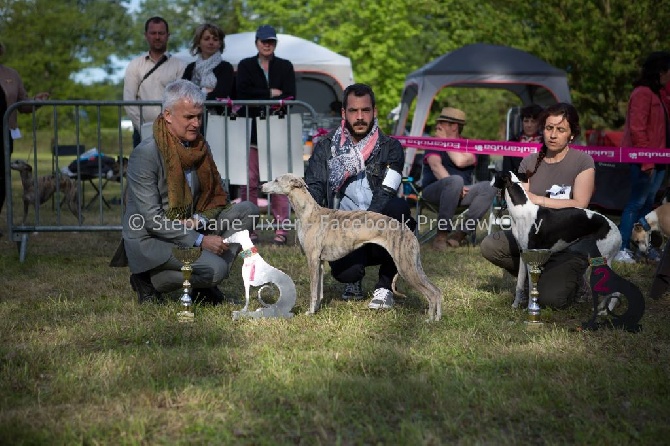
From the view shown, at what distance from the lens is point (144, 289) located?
5539mm

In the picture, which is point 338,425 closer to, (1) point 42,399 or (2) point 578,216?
(1) point 42,399

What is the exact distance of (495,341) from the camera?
15.0 feet

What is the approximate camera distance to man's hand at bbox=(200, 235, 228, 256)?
16.5ft

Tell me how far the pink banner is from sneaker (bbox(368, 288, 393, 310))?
2.95m

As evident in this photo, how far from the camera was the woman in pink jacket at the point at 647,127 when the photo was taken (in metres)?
7.55

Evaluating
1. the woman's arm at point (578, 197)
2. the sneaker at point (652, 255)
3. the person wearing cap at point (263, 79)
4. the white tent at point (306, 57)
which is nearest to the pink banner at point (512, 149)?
the sneaker at point (652, 255)

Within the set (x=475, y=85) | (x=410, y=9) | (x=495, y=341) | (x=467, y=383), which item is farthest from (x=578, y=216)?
(x=410, y=9)

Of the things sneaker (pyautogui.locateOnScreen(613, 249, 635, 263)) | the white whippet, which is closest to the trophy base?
the white whippet

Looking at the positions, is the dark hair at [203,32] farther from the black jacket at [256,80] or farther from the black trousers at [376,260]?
the black trousers at [376,260]

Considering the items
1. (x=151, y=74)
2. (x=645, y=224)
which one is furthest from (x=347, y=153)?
(x=645, y=224)

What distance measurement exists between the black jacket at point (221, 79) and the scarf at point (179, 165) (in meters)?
3.18

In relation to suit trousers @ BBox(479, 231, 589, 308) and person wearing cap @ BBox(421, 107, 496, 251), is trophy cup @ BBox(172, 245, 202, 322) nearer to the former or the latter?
suit trousers @ BBox(479, 231, 589, 308)

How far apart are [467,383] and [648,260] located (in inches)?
172

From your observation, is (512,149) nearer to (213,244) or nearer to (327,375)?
(213,244)
